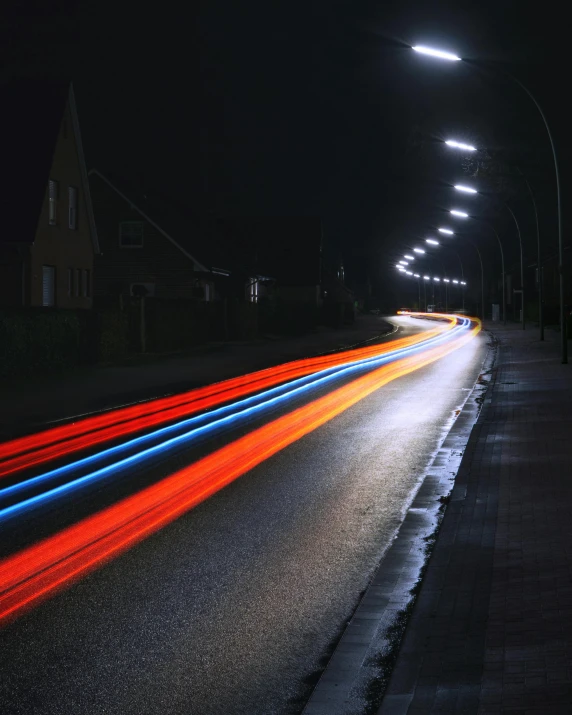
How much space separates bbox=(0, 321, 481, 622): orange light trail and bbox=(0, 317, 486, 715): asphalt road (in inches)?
6.7

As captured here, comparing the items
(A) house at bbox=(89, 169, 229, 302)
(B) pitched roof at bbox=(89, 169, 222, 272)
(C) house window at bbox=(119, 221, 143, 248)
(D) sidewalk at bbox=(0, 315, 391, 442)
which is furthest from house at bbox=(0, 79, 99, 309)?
(C) house window at bbox=(119, 221, 143, 248)

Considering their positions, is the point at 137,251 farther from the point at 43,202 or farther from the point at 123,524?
the point at 123,524

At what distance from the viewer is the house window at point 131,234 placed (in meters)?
53.9

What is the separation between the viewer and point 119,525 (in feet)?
28.1

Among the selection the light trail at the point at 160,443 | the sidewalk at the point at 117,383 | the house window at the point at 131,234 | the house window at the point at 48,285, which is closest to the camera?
the light trail at the point at 160,443

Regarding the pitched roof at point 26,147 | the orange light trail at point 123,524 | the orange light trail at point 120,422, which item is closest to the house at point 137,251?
the pitched roof at point 26,147

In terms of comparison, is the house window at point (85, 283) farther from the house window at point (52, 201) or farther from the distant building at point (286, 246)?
the distant building at point (286, 246)

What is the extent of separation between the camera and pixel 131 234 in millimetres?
54000

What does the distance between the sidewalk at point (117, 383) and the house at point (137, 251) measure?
614 inches

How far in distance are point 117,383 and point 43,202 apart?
16.3 meters

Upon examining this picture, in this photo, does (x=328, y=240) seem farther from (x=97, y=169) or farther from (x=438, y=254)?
(x=97, y=169)

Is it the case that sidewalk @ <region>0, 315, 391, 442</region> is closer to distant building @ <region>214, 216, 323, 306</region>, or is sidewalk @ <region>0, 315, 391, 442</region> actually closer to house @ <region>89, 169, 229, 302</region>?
house @ <region>89, 169, 229, 302</region>

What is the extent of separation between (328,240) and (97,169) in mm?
76709

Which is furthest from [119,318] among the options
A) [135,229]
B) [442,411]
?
[135,229]
